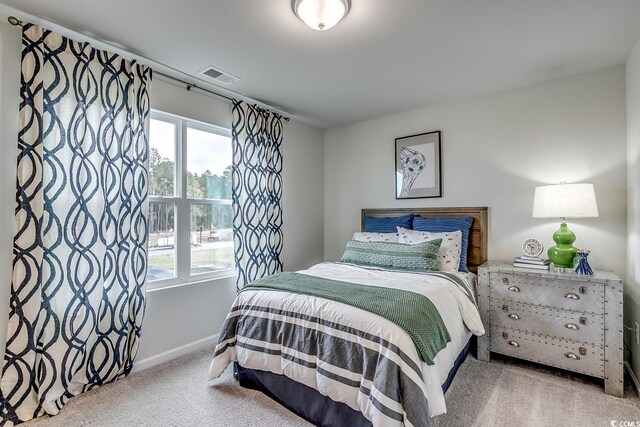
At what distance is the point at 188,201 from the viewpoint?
2811 millimetres

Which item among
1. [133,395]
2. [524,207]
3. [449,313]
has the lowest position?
[133,395]

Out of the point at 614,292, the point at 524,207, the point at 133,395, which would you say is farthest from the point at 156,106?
the point at 614,292

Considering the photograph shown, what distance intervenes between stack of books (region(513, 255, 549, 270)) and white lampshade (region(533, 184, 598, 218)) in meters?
0.36

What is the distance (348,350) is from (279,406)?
709 millimetres

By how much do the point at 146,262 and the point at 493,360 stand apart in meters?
2.91

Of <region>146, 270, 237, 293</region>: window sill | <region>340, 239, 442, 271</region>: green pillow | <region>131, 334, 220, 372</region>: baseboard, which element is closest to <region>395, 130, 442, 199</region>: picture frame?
<region>340, 239, 442, 271</region>: green pillow

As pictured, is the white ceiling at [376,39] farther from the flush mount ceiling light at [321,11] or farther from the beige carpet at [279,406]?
the beige carpet at [279,406]

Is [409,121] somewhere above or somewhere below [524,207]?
above

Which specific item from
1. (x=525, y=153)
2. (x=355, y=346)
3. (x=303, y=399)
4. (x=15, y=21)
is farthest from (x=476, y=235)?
(x=15, y=21)

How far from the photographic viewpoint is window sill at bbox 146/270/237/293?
2.56m

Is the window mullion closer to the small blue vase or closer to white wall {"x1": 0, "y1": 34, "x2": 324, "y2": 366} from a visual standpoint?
white wall {"x1": 0, "y1": 34, "x2": 324, "y2": 366}

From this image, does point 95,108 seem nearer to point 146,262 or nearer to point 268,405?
point 146,262

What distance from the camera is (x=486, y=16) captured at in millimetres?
1813

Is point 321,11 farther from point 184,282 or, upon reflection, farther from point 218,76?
point 184,282
